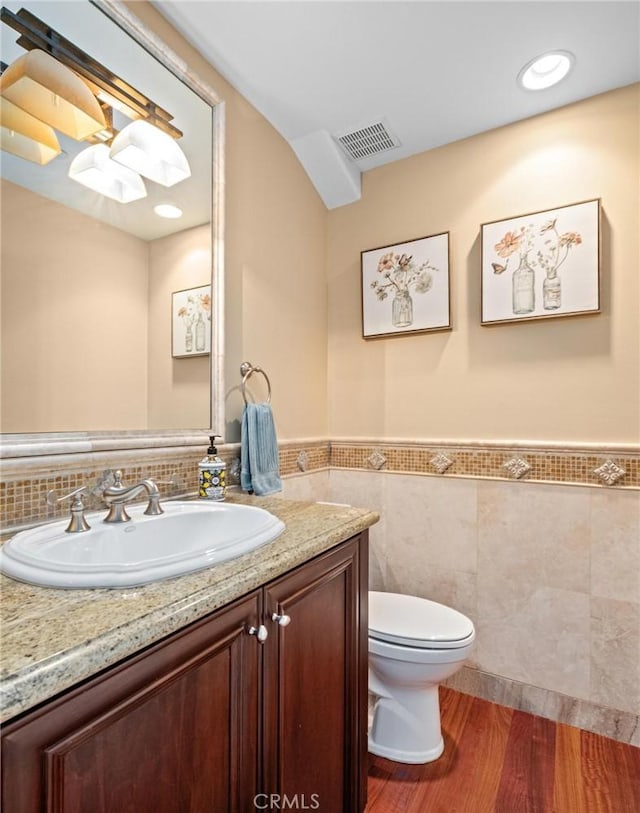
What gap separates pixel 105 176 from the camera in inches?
48.2

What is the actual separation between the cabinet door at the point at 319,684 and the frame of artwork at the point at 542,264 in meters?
1.20

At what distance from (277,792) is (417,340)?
66.7 inches

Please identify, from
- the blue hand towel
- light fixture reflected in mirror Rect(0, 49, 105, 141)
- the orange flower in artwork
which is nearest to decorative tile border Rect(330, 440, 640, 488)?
the blue hand towel

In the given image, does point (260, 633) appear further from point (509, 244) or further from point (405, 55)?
point (405, 55)

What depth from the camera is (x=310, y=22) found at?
1458 mm

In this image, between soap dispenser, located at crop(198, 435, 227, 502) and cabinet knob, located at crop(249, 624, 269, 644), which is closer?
cabinet knob, located at crop(249, 624, 269, 644)

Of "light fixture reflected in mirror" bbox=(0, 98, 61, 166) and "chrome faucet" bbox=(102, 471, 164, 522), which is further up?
"light fixture reflected in mirror" bbox=(0, 98, 61, 166)

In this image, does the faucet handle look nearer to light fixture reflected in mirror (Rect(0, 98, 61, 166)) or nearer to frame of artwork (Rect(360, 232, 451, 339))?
light fixture reflected in mirror (Rect(0, 98, 61, 166))

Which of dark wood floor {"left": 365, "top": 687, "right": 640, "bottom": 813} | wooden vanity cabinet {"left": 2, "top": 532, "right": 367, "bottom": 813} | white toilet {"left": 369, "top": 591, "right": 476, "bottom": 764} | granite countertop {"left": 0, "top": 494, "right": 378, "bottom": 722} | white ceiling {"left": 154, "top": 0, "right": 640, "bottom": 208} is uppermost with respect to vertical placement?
white ceiling {"left": 154, "top": 0, "right": 640, "bottom": 208}

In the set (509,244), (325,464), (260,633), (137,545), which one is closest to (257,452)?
(137,545)

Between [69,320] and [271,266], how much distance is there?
38.1 inches

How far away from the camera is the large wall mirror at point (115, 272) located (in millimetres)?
1047

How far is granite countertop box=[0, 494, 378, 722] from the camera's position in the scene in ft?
1.67

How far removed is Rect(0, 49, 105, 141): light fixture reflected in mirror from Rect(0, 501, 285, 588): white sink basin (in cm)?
101
